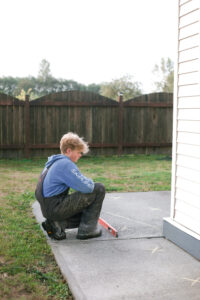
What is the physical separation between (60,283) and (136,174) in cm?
614

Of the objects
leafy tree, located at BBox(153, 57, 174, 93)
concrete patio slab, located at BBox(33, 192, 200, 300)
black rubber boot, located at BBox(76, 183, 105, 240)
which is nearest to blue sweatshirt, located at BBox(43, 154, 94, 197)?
black rubber boot, located at BBox(76, 183, 105, 240)

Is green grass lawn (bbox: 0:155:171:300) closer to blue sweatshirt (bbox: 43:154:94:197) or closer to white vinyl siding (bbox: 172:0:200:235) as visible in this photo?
blue sweatshirt (bbox: 43:154:94:197)

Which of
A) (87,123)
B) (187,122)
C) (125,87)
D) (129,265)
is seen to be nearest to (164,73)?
(125,87)

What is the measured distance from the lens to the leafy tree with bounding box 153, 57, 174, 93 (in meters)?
41.9

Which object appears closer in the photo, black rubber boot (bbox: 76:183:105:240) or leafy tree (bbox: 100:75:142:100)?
black rubber boot (bbox: 76:183:105:240)

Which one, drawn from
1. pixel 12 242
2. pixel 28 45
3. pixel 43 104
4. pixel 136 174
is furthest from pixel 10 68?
pixel 12 242

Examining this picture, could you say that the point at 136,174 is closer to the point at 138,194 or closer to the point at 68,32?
the point at 138,194

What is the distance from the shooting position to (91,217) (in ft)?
14.3

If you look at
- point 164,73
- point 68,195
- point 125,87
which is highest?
point 164,73

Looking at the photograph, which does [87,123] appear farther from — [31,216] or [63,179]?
[63,179]

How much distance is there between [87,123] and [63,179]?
27.9 feet

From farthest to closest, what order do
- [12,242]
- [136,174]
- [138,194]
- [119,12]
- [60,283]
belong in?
[119,12] < [136,174] < [138,194] < [12,242] < [60,283]

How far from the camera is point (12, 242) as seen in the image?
416 cm

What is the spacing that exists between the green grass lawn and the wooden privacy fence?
30.8 inches
